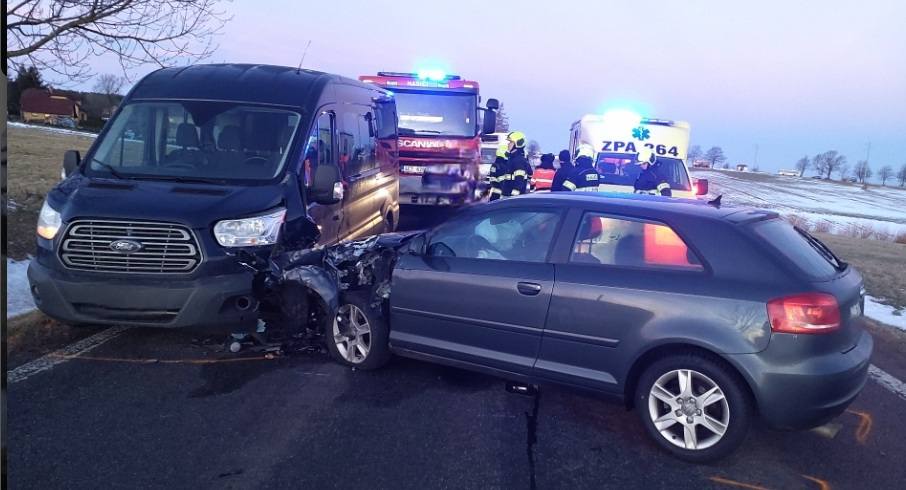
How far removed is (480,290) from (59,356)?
3308 mm

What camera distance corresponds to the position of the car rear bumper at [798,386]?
12.3ft

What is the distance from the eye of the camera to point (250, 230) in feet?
17.4

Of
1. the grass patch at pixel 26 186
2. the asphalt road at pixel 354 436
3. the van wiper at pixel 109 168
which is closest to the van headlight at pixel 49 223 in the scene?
the van wiper at pixel 109 168

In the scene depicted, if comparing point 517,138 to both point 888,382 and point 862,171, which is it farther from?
point 862,171

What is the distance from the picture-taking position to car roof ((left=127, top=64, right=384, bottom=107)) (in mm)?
6379

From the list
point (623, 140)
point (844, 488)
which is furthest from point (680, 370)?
point (623, 140)

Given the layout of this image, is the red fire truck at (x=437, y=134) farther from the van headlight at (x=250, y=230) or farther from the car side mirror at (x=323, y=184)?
the van headlight at (x=250, y=230)

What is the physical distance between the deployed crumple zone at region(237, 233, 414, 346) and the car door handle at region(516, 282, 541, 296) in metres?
1.21

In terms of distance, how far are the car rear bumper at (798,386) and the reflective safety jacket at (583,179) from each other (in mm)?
5961

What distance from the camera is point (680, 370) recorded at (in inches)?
157

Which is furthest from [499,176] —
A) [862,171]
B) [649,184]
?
[862,171]

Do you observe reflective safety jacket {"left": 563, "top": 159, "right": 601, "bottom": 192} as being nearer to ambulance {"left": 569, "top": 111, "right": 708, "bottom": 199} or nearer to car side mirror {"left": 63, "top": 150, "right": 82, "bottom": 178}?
ambulance {"left": 569, "top": 111, "right": 708, "bottom": 199}

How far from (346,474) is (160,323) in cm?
230

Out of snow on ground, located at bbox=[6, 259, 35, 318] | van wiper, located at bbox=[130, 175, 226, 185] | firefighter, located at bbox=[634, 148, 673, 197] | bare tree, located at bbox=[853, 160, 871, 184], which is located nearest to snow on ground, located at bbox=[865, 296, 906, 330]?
firefighter, located at bbox=[634, 148, 673, 197]
